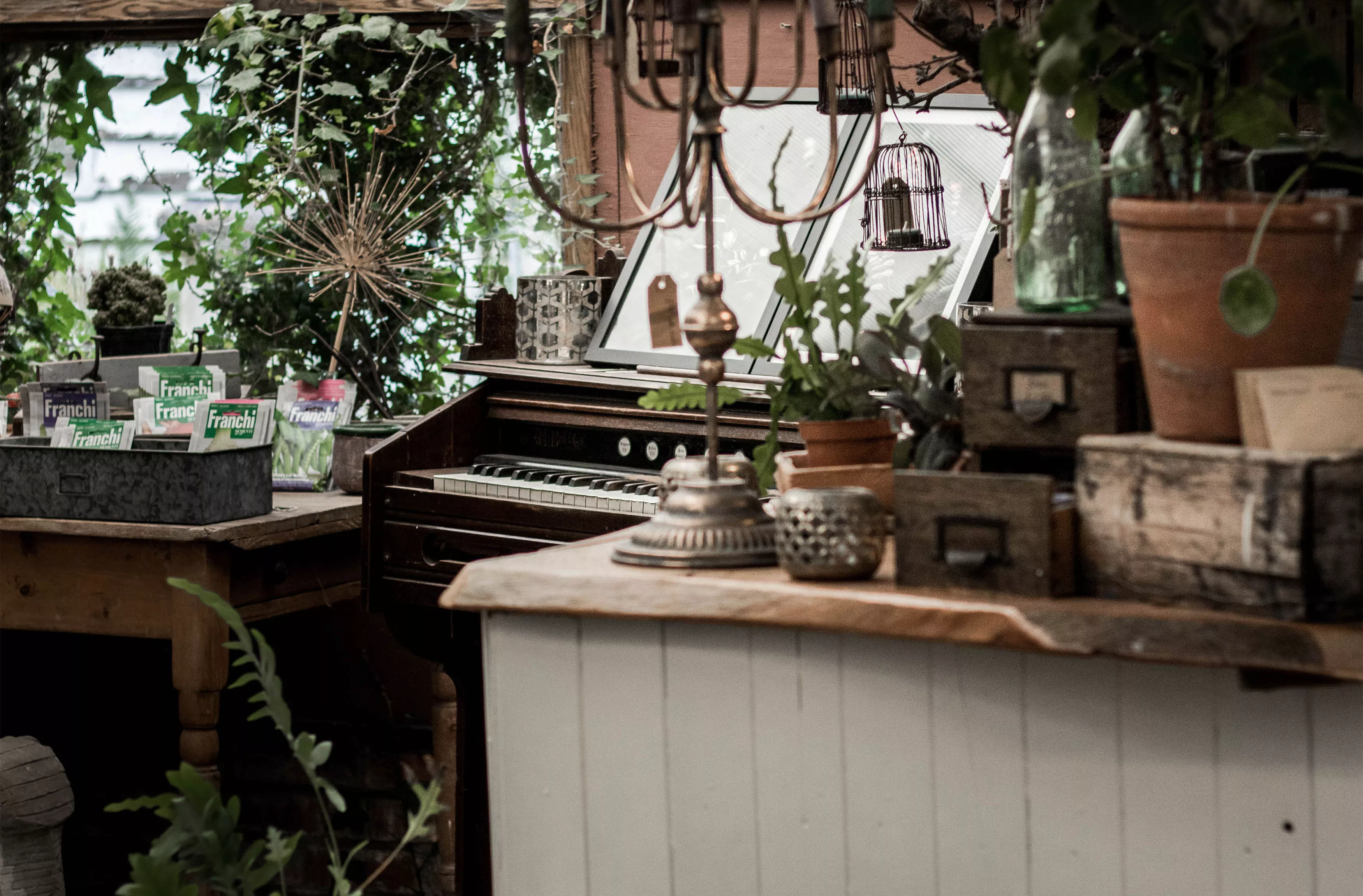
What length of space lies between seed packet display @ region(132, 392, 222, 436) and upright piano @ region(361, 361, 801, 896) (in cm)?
48

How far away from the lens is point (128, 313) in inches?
159

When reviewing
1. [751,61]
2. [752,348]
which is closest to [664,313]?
[752,348]

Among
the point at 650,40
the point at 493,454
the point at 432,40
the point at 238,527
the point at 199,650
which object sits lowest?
the point at 199,650

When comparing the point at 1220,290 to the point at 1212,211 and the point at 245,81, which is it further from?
the point at 245,81

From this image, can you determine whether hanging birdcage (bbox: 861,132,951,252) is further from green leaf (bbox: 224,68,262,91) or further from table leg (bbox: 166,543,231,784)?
green leaf (bbox: 224,68,262,91)

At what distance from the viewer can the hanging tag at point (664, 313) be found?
205cm

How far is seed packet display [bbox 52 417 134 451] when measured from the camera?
317cm

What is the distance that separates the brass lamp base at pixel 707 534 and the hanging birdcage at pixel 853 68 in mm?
1540

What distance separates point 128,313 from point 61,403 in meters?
0.71

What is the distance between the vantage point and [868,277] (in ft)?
10.3

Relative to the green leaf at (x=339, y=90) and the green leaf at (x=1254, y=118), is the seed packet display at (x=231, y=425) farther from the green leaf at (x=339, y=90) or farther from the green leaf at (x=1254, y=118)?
the green leaf at (x=1254, y=118)

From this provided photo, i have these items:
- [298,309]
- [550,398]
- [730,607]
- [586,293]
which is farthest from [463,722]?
[730,607]

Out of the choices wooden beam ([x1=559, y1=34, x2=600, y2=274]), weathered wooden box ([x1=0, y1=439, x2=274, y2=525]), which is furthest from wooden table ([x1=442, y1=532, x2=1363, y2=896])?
wooden beam ([x1=559, y1=34, x2=600, y2=274])

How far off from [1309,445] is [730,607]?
1.63ft
